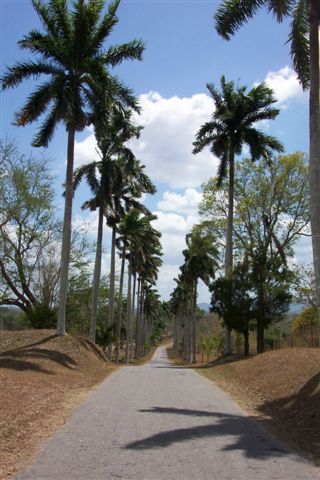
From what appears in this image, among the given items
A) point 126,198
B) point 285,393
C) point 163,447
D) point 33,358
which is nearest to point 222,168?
point 126,198

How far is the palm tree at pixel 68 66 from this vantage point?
22.7 m

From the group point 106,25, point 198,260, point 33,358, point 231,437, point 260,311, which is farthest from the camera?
point 198,260

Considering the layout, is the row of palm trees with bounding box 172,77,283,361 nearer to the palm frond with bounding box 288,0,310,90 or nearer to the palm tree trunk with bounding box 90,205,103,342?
the palm tree trunk with bounding box 90,205,103,342

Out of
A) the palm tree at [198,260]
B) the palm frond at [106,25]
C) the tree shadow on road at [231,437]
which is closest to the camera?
the tree shadow on road at [231,437]

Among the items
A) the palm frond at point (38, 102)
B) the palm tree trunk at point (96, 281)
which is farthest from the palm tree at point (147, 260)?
the palm frond at point (38, 102)

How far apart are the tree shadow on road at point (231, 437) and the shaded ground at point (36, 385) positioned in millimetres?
1811

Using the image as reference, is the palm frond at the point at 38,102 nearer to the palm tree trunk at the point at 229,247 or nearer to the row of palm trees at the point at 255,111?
the row of palm trees at the point at 255,111

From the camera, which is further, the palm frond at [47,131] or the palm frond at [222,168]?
the palm frond at [222,168]

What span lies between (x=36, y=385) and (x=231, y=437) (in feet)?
23.8

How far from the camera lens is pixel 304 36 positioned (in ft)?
55.6

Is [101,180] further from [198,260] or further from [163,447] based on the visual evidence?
[163,447]

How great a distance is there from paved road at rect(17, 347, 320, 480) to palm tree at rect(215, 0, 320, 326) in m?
6.63

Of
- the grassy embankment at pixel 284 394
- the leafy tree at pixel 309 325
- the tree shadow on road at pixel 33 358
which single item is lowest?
the grassy embankment at pixel 284 394

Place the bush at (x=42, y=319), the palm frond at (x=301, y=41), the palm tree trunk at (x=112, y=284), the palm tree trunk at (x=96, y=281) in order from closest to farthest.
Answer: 1. the palm frond at (x=301, y=41)
2. the bush at (x=42, y=319)
3. the palm tree trunk at (x=96, y=281)
4. the palm tree trunk at (x=112, y=284)
